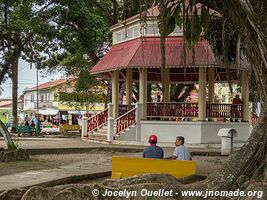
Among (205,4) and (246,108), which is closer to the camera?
(205,4)

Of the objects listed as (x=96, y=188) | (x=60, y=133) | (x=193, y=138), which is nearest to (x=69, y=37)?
(x=193, y=138)

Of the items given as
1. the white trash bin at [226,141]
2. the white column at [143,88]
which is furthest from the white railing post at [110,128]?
the white trash bin at [226,141]

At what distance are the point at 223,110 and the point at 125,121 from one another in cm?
424

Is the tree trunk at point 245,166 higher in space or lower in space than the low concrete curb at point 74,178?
higher

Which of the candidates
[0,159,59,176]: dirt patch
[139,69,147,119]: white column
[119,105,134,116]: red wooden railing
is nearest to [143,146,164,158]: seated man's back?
[0,159,59,176]: dirt patch

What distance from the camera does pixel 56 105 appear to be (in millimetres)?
65500

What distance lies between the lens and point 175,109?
1950cm

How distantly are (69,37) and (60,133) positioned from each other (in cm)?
1348

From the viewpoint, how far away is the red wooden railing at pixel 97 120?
22.3 metres

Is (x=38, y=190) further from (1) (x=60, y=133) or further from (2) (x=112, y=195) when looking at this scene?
(1) (x=60, y=133)

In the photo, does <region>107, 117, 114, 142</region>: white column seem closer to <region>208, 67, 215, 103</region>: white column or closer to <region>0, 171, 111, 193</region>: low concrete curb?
<region>208, 67, 215, 103</region>: white column

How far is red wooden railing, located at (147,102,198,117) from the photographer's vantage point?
19406 millimetres

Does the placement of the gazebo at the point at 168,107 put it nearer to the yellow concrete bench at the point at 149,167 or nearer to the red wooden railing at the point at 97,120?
the red wooden railing at the point at 97,120

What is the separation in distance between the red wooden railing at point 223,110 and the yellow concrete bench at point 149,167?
1116 cm
